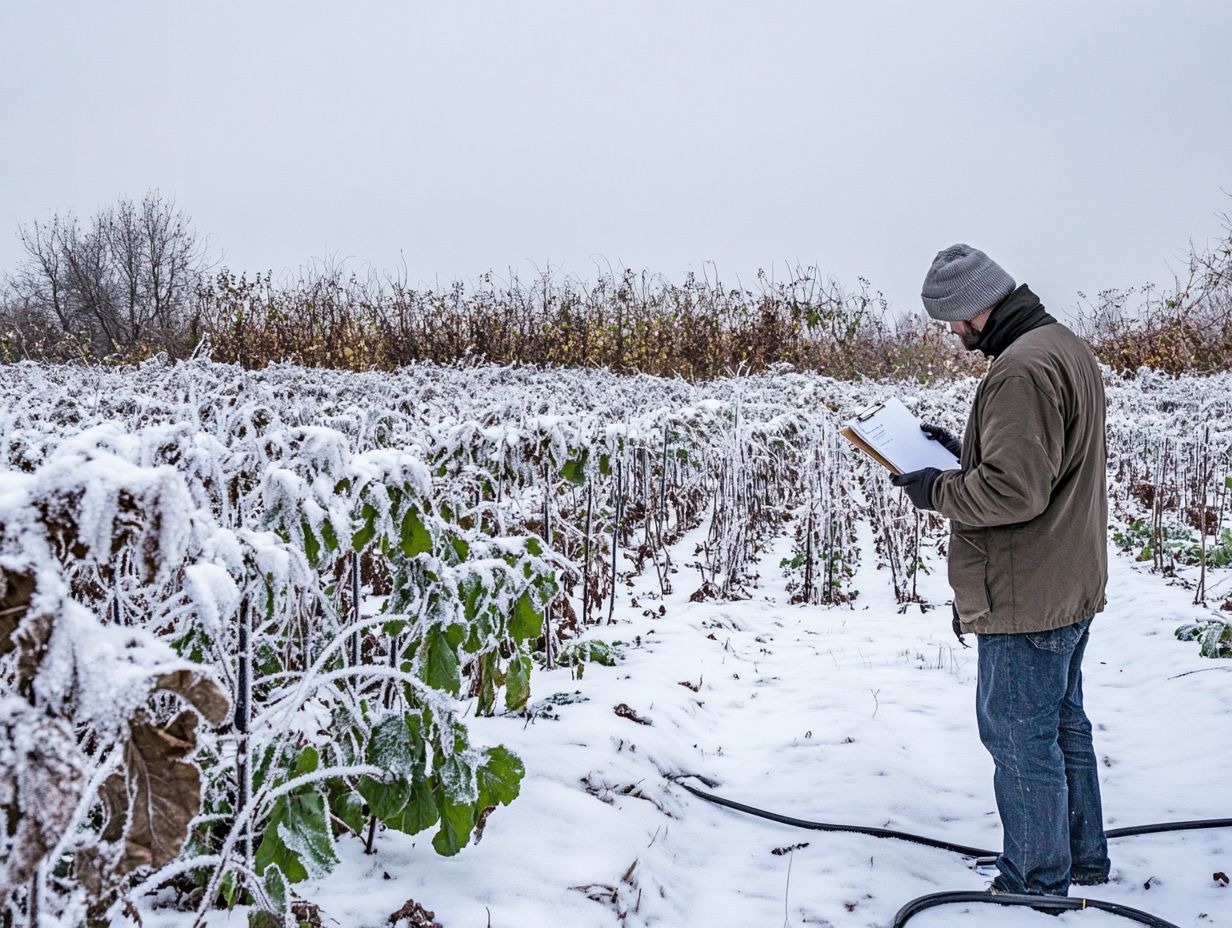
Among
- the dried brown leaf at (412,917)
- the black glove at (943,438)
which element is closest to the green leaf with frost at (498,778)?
the dried brown leaf at (412,917)

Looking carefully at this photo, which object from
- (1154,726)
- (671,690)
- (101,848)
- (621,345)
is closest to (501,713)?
(671,690)

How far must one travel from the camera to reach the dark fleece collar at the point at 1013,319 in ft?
8.33

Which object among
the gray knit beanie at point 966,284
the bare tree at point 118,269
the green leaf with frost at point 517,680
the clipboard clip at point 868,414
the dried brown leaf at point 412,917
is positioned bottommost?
the dried brown leaf at point 412,917

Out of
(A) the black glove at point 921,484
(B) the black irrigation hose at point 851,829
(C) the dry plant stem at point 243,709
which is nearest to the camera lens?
(C) the dry plant stem at point 243,709

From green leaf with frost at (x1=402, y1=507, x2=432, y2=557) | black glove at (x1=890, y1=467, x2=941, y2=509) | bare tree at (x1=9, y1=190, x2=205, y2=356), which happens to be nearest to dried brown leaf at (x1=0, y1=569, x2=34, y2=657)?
green leaf with frost at (x1=402, y1=507, x2=432, y2=557)

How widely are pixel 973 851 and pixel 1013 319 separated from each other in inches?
67.0

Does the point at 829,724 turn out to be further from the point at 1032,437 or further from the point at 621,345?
the point at 621,345

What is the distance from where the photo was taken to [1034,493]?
2311 mm

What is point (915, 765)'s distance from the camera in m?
3.62

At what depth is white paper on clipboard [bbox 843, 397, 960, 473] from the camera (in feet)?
9.26

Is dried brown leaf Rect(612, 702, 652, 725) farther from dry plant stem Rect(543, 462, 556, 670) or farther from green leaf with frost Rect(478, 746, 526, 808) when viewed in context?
green leaf with frost Rect(478, 746, 526, 808)

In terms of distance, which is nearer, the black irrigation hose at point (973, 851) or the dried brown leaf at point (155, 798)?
the dried brown leaf at point (155, 798)

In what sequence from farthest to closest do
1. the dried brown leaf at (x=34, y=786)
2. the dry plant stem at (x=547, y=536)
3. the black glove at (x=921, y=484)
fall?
the dry plant stem at (x=547, y=536) → the black glove at (x=921, y=484) → the dried brown leaf at (x=34, y=786)

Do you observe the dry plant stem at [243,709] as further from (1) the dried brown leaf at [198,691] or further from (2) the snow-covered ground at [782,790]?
(1) the dried brown leaf at [198,691]
